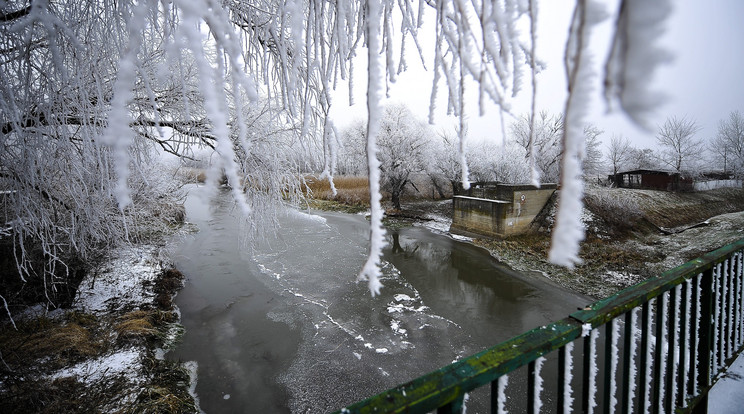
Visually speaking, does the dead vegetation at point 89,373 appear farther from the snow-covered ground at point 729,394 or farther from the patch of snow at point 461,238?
the patch of snow at point 461,238

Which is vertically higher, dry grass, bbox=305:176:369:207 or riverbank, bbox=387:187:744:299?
dry grass, bbox=305:176:369:207

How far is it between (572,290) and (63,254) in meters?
11.7

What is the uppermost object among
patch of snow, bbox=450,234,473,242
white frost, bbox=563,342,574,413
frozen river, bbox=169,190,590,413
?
white frost, bbox=563,342,574,413

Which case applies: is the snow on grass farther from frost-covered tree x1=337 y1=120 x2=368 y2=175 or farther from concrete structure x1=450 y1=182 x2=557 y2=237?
frost-covered tree x1=337 y1=120 x2=368 y2=175

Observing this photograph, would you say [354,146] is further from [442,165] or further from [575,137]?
[575,137]

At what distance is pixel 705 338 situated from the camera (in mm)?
2004

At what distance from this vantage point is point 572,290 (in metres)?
8.88

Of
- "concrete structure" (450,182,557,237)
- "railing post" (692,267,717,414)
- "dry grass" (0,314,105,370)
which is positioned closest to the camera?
"railing post" (692,267,717,414)

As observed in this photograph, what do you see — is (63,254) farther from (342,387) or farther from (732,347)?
(732,347)

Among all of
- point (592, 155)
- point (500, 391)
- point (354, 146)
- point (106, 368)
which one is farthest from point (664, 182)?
point (106, 368)

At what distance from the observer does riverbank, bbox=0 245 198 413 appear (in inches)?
158

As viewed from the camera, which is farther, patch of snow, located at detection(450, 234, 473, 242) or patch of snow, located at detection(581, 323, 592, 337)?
patch of snow, located at detection(450, 234, 473, 242)

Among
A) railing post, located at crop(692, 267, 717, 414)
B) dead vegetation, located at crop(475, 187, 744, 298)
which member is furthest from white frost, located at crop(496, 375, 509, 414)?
dead vegetation, located at crop(475, 187, 744, 298)

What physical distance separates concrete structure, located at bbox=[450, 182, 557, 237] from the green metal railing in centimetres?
1196
